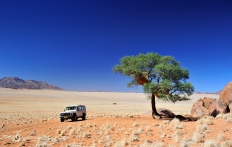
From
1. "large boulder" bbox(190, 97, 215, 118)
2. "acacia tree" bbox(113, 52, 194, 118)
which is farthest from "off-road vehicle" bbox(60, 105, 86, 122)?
"large boulder" bbox(190, 97, 215, 118)

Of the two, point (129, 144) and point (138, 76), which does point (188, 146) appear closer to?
point (129, 144)

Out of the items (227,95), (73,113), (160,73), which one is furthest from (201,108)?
(73,113)

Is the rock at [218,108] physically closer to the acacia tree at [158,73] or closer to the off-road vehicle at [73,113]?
the acacia tree at [158,73]

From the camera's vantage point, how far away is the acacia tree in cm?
2312

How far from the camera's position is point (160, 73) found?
23.6 m

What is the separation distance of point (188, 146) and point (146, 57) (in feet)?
51.0

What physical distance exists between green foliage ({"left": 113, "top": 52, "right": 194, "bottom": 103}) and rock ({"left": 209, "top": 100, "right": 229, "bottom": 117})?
10.1 feet

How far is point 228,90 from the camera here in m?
25.1

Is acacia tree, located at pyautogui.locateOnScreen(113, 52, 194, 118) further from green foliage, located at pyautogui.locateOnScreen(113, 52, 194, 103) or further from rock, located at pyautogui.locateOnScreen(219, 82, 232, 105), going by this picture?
rock, located at pyautogui.locateOnScreen(219, 82, 232, 105)

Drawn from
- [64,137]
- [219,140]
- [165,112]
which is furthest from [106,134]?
[165,112]

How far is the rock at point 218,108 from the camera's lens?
76.1 feet

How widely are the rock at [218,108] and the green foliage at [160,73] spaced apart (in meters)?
3.08

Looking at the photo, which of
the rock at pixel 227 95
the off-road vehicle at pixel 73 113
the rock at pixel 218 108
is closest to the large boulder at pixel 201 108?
the rock at pixel 218 108

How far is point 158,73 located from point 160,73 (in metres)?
0.29
